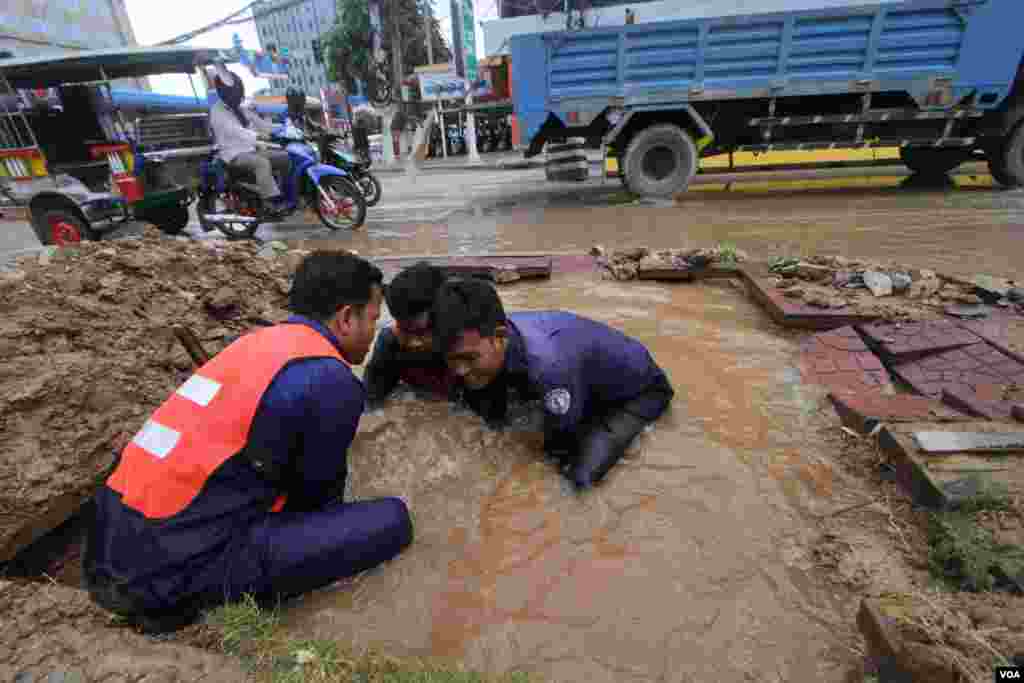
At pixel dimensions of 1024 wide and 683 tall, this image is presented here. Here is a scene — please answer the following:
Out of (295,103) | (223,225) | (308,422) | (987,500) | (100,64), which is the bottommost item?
(987,500)

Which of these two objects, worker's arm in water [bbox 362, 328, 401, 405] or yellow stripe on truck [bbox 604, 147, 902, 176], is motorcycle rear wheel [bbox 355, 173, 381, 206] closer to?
yellow stripe on truck [bbox 604, 147, 902, 176]

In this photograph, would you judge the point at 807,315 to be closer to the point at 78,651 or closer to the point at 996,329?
the point at 996,329

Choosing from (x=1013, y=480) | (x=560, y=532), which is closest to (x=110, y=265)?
(x=560, y=532)

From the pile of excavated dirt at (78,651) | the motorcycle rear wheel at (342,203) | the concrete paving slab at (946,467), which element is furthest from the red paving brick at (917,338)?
the motorcycle rear wheel at (342,203)

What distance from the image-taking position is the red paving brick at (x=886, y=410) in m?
2.27

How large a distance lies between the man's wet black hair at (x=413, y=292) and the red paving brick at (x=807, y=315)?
2.51m

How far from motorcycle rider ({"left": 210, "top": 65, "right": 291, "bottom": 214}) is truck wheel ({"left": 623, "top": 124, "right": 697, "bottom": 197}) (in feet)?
16.5

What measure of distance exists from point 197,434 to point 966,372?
356 centimetres

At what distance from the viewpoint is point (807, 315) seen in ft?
11.4

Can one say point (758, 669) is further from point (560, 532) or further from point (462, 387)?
point (462, 387)

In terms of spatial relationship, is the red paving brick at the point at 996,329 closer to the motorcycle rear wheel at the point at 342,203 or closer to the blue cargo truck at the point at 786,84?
the blue cargo truck at the point at 786,84

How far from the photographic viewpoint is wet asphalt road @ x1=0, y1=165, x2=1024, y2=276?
209 inches

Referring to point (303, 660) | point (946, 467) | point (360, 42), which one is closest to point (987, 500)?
point (946, 467)

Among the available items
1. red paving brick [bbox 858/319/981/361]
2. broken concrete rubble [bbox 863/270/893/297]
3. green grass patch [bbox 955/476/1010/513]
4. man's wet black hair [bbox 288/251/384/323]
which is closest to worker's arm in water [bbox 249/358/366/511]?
man's wet black hair [bbox 288/251/384/323]
